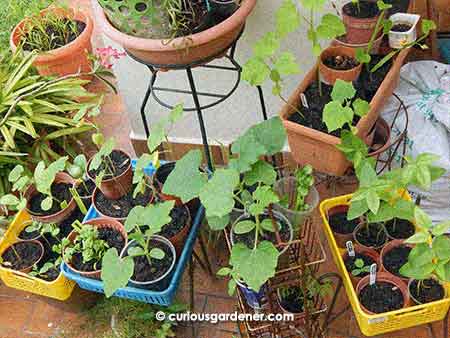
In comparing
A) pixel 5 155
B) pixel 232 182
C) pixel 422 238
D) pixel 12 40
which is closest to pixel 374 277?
→ pixel 422 238

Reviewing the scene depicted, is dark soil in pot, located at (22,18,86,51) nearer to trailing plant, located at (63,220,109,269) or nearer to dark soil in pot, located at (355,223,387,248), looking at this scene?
trailing plant, located at (63,220,109,269)

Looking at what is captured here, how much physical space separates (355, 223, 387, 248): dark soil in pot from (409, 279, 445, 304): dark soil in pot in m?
0.17

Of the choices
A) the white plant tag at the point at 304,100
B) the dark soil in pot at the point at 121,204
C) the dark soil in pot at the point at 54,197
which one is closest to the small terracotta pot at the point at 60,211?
the dark soil in pot at the point at 54,197

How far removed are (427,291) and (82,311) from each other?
1.19 m

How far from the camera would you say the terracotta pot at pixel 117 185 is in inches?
68.7

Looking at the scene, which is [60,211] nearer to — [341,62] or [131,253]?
[131,253]

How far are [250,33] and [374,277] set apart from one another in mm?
900

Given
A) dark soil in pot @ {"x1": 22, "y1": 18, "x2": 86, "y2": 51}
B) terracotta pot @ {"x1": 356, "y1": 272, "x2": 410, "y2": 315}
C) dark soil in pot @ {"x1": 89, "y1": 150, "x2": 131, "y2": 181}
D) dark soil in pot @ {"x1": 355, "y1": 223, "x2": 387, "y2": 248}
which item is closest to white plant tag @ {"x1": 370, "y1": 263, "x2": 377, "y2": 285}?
terracotta pot @ {"x1": 356, "y1": 272, "x2": 410, "y2": 315}

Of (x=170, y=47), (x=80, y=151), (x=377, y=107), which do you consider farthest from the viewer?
(x=80, y=151)

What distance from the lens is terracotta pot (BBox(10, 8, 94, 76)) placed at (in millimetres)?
2562

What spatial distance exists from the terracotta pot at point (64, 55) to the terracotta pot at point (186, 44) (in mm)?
1106

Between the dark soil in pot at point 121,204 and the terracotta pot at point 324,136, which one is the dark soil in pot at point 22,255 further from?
the terracotta pot at point 324,136

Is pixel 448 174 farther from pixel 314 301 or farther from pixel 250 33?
pixel 250 33

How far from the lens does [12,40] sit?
2.59m
